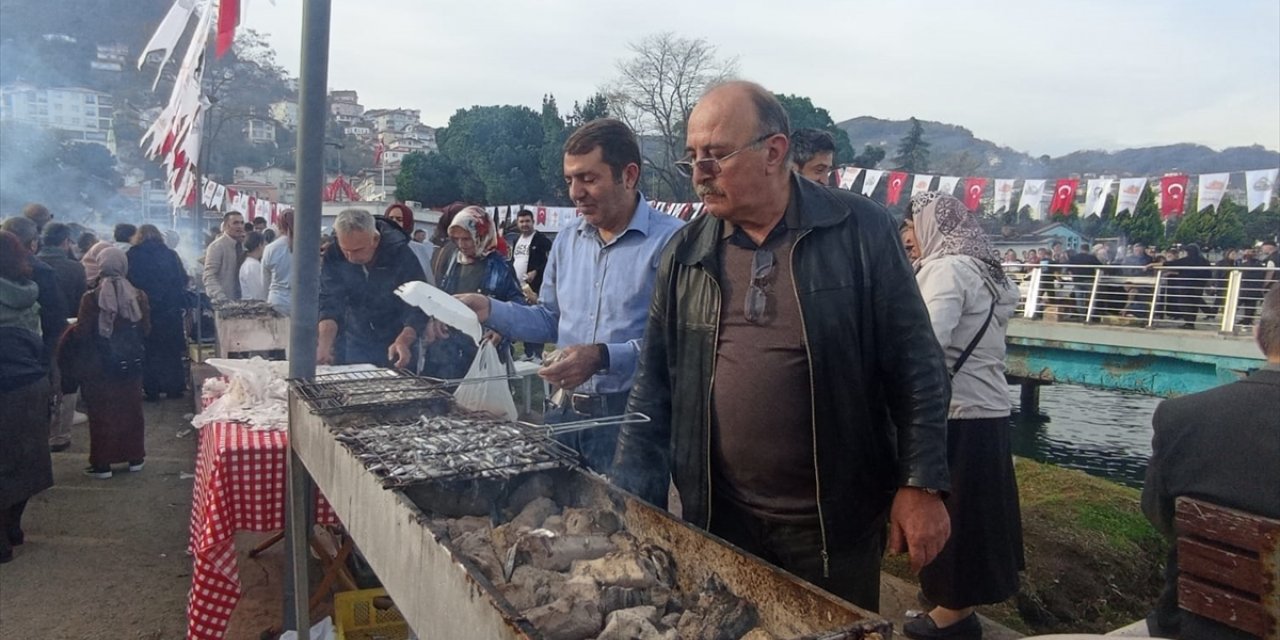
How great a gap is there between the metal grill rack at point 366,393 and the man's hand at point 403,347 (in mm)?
711

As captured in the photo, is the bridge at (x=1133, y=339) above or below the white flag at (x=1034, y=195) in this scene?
below

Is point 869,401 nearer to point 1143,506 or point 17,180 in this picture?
point 1143,506

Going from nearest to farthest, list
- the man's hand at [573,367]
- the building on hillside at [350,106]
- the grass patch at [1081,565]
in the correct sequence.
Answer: the man's hand at [573,367] → the grass patch at [1081,565] → the building on hillside at [350,106]

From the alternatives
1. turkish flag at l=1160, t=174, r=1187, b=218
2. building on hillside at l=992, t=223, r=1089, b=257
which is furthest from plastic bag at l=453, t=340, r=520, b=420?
building on hillside at l=992, t=223, r=1089, b=257

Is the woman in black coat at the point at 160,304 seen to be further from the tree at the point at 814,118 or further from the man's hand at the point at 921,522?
the tree at the point at 814,118

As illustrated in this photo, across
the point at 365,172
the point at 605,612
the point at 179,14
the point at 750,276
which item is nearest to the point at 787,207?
the point at 750,276

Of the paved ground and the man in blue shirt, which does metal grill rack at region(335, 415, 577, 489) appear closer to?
the man in blue shirt

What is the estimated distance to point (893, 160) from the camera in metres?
41.5

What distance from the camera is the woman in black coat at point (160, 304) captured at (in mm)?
7715

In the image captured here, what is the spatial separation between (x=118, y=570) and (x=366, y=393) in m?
2.76

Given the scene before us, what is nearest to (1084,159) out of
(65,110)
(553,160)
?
(553,160)

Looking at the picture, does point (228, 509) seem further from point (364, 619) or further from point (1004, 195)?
point (1004, 195)

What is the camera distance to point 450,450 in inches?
96.5

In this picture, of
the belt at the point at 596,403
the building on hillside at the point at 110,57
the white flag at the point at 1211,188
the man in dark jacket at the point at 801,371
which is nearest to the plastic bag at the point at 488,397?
the belt at the point at 596,403
